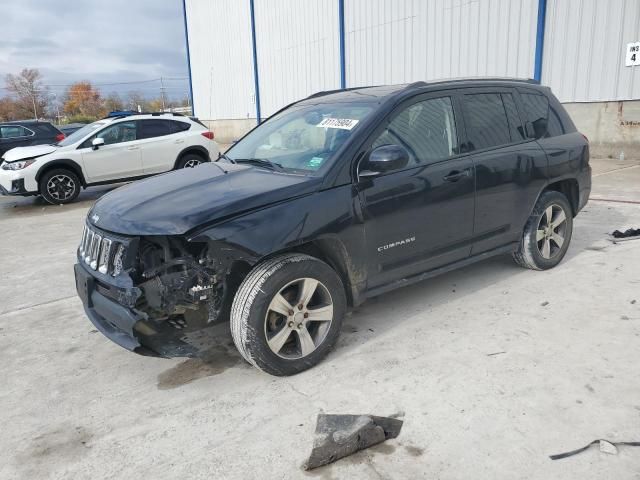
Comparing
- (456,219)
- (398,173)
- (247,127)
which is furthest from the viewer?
(247,127)

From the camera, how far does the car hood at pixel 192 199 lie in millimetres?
2949

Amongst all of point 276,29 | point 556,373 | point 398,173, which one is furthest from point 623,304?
point 276,29

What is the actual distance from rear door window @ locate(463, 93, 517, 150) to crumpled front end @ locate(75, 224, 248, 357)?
2.26m

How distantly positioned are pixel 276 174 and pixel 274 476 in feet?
6.25

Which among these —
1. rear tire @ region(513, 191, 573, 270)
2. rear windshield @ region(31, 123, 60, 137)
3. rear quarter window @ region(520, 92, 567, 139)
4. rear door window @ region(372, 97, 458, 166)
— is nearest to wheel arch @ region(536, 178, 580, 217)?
rear tire @ region(513, 191, 573, 270)

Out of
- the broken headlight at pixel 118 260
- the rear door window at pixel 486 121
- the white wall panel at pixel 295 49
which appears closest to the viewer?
the broken headlight at pixel 118 260

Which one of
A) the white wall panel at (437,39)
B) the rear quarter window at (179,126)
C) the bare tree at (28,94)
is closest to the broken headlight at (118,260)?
the rear quarter window at (179,126)

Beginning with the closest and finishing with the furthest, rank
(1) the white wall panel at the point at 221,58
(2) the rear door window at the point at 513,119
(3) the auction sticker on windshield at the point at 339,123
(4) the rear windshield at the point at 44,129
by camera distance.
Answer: (3) the auction sticker on windshield at the point at 339,123
(2) the rear door window at the point at 513,119
(4) the rear windshield at the point at 44,129
(1) the white wall panel at the point at 221,58

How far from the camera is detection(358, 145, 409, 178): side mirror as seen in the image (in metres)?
3.32

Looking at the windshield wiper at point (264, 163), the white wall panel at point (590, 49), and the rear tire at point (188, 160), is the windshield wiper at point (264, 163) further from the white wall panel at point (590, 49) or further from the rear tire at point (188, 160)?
the white wall panel at point (590, 49)

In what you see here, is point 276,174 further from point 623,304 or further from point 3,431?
point 623,304

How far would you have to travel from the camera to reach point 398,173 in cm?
359

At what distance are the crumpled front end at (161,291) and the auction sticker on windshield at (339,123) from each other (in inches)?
51.1

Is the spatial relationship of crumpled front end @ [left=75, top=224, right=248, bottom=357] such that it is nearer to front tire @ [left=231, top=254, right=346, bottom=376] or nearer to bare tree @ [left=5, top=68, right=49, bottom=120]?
front tire @ [left=231, top=254, right=346, bottom=376]
